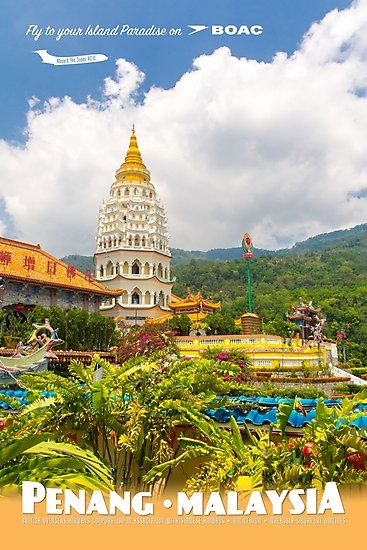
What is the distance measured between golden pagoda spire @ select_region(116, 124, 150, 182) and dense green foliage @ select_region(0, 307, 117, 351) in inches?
882

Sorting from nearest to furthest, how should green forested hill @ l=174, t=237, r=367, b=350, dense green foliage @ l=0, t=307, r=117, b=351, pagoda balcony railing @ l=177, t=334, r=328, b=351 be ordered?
pagoda balcony railing @ l=177, t=334, r=328, b=351 → dense green foliage @ l=0, t=307, r=117, b=351 → green forested hill @ l=174, t=237, r=367, b=350

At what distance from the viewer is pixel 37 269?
32156 millimetres

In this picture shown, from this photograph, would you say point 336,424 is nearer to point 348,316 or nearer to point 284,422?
point 284,422

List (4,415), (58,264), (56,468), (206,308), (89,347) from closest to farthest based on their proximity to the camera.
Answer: (56,468) < (4,415) < (89,347) < (58,264) < (206,308)

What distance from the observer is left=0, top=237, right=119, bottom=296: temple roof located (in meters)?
30.1

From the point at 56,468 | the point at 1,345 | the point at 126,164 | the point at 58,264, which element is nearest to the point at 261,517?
the point at 56,468

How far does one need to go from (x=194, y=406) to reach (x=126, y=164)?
4636 cm

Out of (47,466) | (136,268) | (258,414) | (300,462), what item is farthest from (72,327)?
(300,462)

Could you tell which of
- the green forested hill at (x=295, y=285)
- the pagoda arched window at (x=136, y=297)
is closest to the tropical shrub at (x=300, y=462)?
the pagoda arched window at (x=136, y=297)

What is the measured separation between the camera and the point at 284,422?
5.53 metres

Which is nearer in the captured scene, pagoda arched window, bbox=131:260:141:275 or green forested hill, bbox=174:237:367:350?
pagoda arched window, bbox=131:260:141:275

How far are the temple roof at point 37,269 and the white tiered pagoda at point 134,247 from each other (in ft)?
29.8

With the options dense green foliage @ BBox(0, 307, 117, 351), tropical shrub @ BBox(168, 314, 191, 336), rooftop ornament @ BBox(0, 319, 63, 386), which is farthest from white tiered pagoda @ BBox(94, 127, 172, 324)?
rooftop ornament @ BBox(0, 319, 63, 386)

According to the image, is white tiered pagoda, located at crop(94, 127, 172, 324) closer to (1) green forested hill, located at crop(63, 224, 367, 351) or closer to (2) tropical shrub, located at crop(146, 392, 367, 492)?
(1) green forested hill, located at crop(63, 224, 367, 351)
